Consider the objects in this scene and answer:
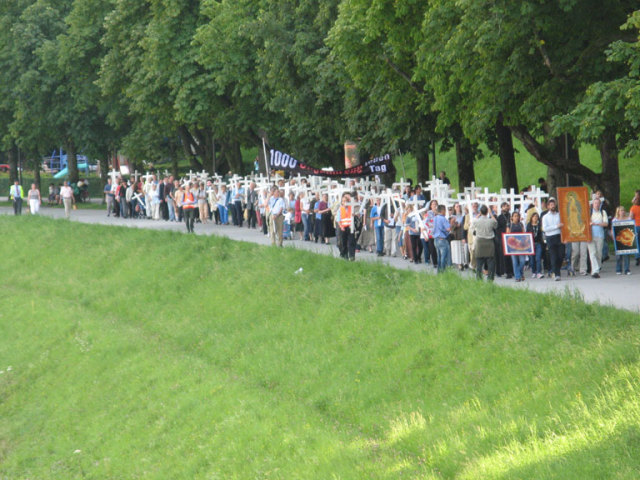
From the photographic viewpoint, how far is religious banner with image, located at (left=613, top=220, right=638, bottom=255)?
918 inches

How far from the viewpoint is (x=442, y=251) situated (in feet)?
80.3

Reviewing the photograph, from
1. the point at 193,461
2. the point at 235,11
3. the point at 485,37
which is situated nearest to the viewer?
the point at 193,461

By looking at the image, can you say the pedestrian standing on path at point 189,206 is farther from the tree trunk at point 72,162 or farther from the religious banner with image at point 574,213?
the tree trunk at point 72,162

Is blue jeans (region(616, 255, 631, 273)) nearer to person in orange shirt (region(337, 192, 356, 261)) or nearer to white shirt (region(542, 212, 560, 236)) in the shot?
white shirt (region(542, 212, 560, 236))

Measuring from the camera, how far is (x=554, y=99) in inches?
1011

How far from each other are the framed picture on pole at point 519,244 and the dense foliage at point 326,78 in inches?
90.0

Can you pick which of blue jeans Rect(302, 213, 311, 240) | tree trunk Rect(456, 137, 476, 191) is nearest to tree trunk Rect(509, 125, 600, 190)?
tree trunk Rect(456, 137, 476, 191)

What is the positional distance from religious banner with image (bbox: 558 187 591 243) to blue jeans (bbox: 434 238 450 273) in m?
2.57

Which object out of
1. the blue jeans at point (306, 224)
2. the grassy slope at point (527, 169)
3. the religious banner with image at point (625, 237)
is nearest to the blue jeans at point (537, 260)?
the religious banner with image at point (625, 237)

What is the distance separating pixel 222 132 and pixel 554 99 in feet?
85.2

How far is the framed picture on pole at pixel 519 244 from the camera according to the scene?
23172 mm

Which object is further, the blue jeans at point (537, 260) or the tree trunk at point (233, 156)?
the tree trunk at point (233, 156)

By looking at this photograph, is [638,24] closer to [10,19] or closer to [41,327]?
[41,327]

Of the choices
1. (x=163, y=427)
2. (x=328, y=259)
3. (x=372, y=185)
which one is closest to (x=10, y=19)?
(x=372, y=185)
